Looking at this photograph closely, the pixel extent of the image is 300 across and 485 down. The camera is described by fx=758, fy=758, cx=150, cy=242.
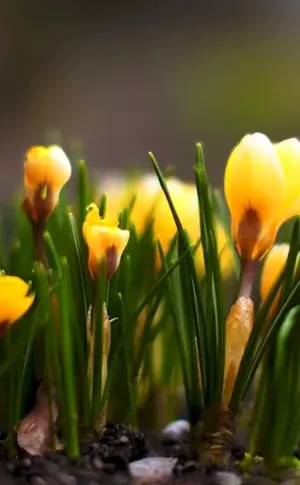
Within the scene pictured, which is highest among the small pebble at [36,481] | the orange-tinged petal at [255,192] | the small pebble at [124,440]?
the orange-tinged petal at [255,192]

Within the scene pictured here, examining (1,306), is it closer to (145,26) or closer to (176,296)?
(176,296)

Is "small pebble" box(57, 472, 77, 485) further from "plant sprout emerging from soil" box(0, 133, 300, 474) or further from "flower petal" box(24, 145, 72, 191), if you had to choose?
"flower petal" box(24, 145, 72, 191)

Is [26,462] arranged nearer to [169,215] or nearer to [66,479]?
[66,479]

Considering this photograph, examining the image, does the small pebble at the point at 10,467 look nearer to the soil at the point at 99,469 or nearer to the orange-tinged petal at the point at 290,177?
the soil at the point at 99,469

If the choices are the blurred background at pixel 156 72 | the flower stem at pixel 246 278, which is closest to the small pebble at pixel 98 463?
the flower stem at pixel 246 278

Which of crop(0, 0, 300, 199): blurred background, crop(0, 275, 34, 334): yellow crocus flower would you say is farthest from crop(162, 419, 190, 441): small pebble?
crop(0, 0, 300, 199): blurred background

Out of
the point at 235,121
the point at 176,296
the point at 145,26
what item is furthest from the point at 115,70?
the point at 176,296

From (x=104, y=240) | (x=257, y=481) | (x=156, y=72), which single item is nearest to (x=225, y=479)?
(x=257, y=481)
